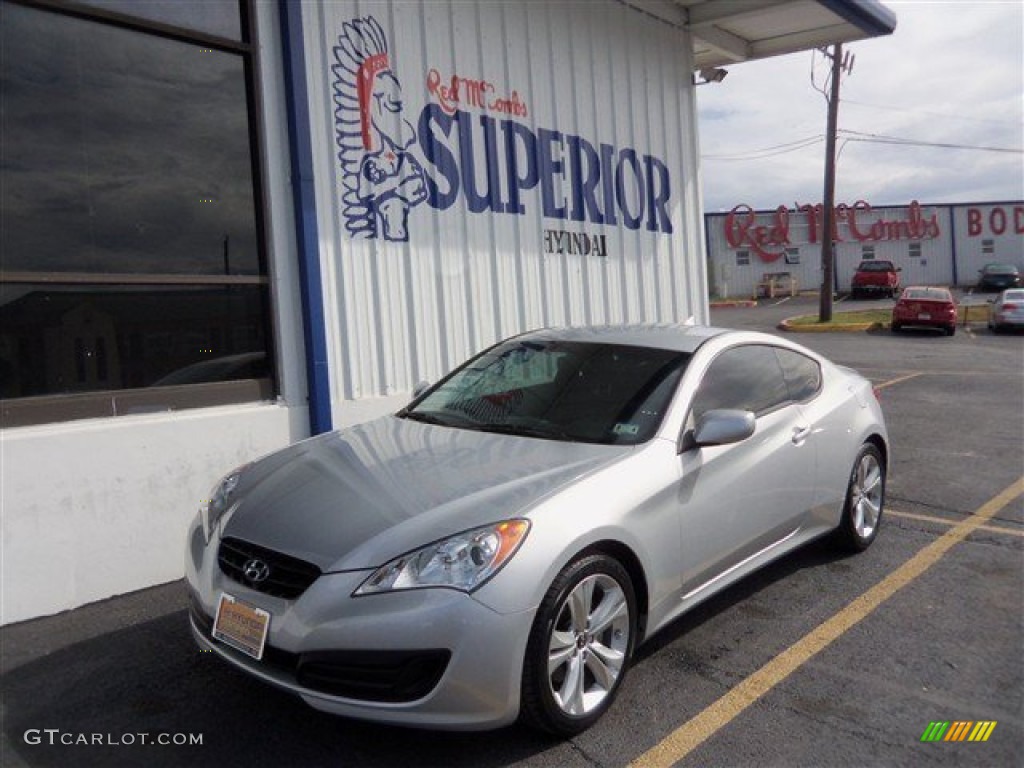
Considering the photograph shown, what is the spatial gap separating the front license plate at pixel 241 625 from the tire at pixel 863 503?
3.43 metres

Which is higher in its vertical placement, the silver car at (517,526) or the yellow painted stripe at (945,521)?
the silver car at (517,526)

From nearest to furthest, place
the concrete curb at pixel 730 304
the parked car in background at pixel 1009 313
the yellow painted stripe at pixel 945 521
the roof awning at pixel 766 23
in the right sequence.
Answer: the yellow painted stripe at pixel 945 521 → the roof awning at pixel 766 23 → the parked car in background at pixel 1009 313 → the concrete curb at pixel 730 304

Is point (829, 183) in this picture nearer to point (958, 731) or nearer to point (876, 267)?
point (876, 267)

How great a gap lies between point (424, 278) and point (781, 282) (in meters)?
40.0

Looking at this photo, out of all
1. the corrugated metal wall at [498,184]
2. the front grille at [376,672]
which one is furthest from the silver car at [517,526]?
the corrugated metal wall at [498,184]

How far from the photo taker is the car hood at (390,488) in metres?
2.92

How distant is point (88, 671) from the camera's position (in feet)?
12.5

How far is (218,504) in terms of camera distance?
11.8 feet

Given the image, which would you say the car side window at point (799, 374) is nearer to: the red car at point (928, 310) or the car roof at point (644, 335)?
the car roof at point (644, 335)

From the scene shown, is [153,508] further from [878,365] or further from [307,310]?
[878,365]

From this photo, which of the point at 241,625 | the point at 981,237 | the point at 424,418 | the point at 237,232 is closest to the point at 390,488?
the point at 241,625

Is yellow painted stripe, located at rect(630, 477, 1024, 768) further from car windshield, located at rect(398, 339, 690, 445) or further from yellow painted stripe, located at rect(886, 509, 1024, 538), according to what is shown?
car windshield, located at rect(398, 339, 690, 445)

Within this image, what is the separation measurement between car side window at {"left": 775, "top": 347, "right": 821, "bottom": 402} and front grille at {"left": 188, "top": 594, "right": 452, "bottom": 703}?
2.76 metres

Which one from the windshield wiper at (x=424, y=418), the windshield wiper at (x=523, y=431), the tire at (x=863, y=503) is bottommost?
the tire at (x=863, y=503)
